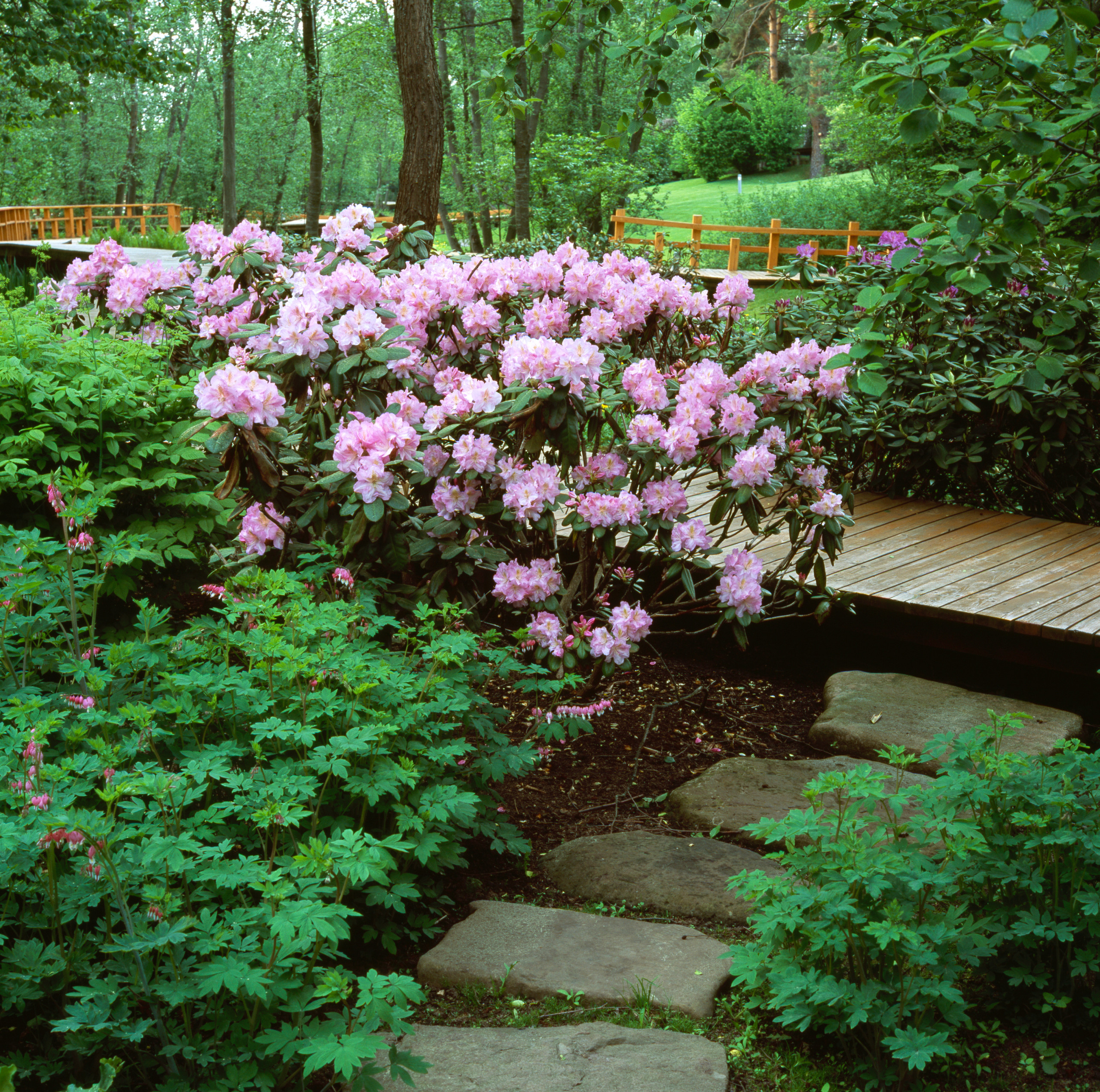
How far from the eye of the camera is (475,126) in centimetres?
2681

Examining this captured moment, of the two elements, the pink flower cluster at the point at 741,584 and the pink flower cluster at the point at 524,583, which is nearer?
the pink flower cluster at the point at 524,583

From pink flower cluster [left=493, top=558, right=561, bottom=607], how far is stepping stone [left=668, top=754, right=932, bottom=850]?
0.80 m

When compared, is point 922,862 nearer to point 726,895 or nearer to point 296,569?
point 726,895

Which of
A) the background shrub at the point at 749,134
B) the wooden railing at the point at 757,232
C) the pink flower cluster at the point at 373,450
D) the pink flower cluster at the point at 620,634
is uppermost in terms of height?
the background shrub at the point at 749,134

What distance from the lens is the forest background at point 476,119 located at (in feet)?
27.8

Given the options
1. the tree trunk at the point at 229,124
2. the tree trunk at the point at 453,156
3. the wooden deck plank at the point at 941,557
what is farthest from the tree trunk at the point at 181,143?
the wooden deck plank at the point at 941,557

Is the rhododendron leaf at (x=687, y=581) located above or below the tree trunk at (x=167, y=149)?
below

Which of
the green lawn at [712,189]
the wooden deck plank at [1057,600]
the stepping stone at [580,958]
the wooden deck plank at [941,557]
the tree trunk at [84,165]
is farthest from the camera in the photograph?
the tree trunk at [84,165]

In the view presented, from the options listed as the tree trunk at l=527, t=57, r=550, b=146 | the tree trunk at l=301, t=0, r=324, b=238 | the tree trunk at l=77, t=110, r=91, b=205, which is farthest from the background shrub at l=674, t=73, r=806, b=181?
the tree trunk at l=77, t=110, r=91, b=205

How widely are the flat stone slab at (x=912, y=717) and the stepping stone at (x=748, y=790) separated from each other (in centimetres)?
11

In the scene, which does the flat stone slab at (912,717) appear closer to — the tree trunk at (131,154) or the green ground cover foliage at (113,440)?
the green ground cover foliage at (113,440)

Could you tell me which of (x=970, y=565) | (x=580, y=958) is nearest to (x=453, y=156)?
(x=970, y=565)

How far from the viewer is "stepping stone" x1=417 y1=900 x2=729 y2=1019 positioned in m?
2.34

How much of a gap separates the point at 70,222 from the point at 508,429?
29438mm
